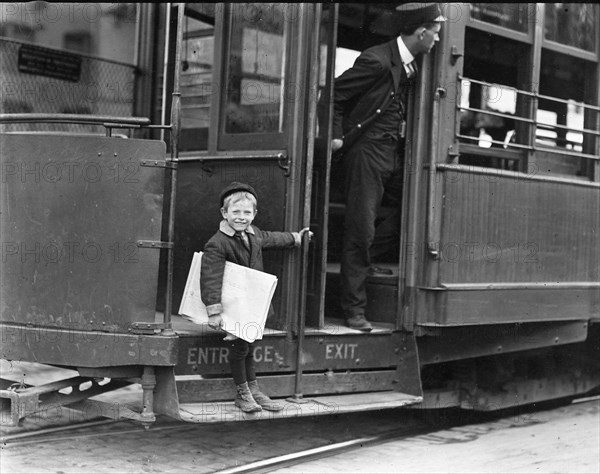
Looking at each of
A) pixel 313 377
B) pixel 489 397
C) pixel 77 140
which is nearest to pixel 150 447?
pixel 313 377

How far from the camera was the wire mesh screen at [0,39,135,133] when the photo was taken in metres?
6.20

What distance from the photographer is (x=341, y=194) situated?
703 centimetres

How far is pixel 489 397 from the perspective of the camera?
21.1 feet

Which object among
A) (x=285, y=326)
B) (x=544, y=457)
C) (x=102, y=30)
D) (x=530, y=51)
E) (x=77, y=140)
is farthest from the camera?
(x=102, y=30)

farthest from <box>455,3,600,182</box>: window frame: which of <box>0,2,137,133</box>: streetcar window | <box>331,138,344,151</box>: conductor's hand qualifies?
<box>0,2,137,133</box>: streetcar window

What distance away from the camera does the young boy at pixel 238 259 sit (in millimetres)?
4801

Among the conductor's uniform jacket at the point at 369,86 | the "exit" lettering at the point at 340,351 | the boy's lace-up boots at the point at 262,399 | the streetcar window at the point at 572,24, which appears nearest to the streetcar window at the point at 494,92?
the streetcar window at the point at 572,24

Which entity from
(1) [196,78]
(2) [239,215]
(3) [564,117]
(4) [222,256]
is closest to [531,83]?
(3) [564,117]

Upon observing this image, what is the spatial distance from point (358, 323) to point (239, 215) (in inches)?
48.0

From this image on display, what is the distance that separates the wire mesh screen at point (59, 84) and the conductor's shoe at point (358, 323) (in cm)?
227

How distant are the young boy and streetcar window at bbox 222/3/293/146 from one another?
0.66m

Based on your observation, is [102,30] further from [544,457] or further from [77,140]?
[544,457]

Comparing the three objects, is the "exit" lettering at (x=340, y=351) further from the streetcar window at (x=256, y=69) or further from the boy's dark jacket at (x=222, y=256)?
the streetcar window at (x=256, y=69)

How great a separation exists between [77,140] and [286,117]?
122 cm
